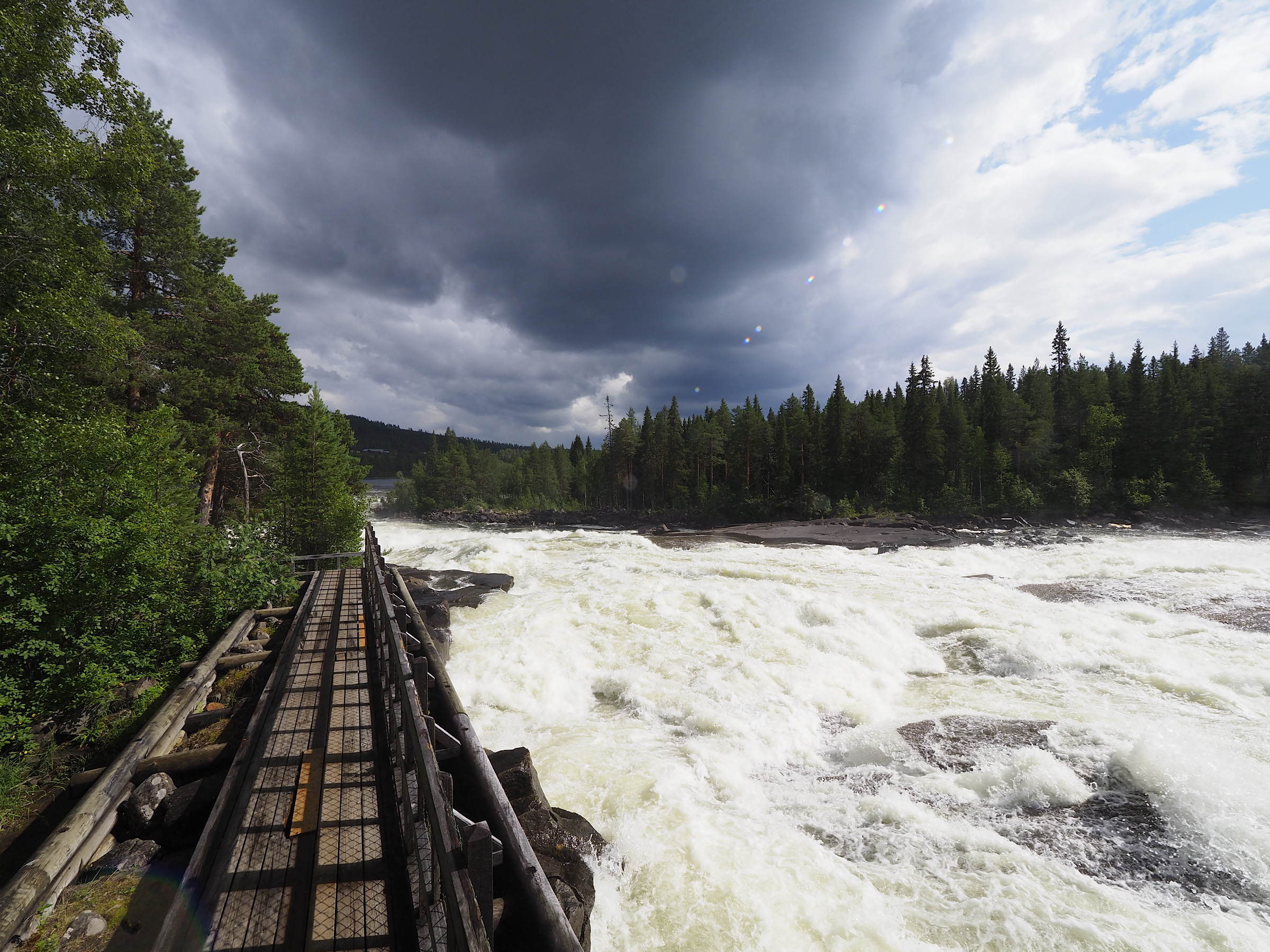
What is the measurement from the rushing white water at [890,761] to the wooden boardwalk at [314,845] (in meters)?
2.24

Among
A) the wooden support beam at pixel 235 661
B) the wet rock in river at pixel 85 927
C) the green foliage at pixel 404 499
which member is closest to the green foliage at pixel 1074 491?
the wooden support beam at pixel 235 661

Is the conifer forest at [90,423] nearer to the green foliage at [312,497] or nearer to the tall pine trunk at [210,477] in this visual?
the tall pine trunk at [210,477]

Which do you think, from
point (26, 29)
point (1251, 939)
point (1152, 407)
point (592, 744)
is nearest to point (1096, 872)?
point (1251, 939)

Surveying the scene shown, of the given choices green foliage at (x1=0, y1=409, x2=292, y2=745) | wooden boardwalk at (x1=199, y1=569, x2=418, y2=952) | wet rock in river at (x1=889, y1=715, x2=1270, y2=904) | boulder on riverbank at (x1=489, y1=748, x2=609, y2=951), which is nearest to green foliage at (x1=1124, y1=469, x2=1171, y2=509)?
wet rock in river at (x1=889, y1=715, x2=1270, y2=904)

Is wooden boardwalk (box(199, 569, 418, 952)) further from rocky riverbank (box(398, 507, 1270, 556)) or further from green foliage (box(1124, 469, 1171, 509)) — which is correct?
green foliage (box(1124, 469, 1171, 509))

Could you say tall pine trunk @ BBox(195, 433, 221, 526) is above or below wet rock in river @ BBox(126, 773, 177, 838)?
above

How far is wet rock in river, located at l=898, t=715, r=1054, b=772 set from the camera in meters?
7.39

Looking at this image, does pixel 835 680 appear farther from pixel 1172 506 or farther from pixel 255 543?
pixel 1172 506

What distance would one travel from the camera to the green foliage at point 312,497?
2062 cm

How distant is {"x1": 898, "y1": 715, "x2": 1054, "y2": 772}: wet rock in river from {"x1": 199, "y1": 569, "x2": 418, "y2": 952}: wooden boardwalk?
25.0ft

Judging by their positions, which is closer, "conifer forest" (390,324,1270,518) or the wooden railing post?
the wooden railing post

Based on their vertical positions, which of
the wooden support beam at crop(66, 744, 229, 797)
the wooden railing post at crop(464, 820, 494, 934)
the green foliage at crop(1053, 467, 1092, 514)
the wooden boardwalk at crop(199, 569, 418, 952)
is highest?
the green foliage at crop(1053, 467, 1092, 514)

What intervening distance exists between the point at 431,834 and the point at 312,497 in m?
23.1

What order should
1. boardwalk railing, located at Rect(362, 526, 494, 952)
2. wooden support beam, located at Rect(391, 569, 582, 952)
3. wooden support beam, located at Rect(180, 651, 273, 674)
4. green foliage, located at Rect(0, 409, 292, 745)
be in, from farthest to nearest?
1. wooden support beam, located at Rect(180, 651, 273, 674)
2. green foliage, located at Rect(0, 409, 292, 745)
3. wooden support beam, located at Rect(391, 569, 582, 952)
4. boardwalk railing, located at Rect(362, 526, 494, 952)
